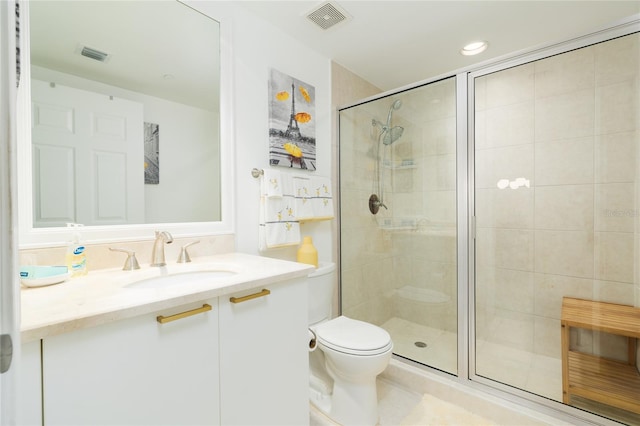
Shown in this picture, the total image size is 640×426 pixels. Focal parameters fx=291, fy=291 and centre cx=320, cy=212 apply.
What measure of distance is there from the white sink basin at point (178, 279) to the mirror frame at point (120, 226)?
25cm

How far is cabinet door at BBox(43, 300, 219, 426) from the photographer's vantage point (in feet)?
2.06

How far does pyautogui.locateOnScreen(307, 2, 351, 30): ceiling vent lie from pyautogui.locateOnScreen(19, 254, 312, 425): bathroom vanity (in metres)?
1.43

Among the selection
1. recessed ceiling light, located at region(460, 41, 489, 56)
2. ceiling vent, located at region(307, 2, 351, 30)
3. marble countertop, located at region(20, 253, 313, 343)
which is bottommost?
marble countertop, located at region(20, 253, 313, 343)

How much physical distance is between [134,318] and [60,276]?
414mm

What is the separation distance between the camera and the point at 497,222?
5.70 ft

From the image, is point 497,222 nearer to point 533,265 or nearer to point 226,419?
point 533,265

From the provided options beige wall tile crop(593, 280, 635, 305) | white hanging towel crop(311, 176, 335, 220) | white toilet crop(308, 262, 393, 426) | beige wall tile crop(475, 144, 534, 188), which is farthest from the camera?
white hanging towel crop(311, 176, 335, 220)

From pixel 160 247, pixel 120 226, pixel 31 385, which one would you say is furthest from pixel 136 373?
pixel 120 226

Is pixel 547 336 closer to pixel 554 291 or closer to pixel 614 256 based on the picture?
pixel 554 291

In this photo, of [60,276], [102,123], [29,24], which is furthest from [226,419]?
[29,24]

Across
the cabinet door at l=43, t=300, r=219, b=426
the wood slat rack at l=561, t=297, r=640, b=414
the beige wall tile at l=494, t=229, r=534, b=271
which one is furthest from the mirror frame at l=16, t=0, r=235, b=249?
the wood slat rack at l=561, t=297, r=640, b=414

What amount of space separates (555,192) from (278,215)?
1.54 meters

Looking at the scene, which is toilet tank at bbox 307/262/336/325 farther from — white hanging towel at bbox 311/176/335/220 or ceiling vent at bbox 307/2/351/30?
ceiling vent at bbox 307/2/351/30

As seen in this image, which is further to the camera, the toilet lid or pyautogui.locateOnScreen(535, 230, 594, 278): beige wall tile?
pyautogui.locateOnScreen(535, 230, 594, 278): beige wall tile
